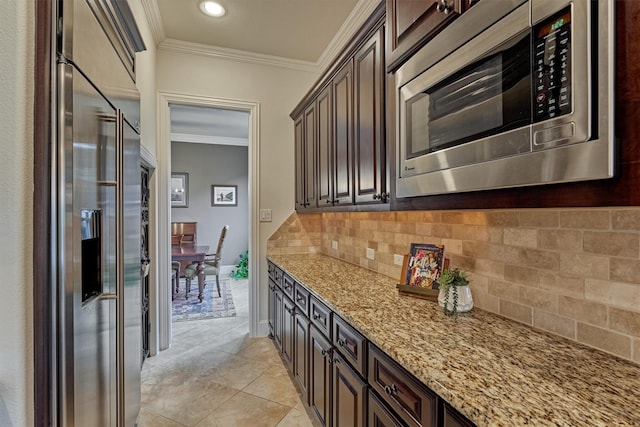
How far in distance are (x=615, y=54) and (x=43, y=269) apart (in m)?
1.36

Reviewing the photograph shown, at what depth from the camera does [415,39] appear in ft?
3.99

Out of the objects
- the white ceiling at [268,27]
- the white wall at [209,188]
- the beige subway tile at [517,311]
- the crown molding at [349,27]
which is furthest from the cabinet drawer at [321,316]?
the white wall at [209,188]

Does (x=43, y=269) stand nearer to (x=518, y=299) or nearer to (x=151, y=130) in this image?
(x=518, y=299)

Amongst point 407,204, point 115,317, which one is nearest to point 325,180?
point 407,204

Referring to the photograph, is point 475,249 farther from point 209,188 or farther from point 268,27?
point 209,188

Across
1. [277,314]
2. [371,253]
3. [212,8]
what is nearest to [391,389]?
[371,253]

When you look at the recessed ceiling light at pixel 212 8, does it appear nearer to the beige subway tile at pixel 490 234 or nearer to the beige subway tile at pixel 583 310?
the beige subway tile at pixel 490 234

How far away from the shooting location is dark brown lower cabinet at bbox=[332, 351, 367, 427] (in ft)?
Answer: 4.16

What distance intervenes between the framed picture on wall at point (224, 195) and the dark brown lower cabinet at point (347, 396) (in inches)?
233

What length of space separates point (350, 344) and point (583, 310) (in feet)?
2.76

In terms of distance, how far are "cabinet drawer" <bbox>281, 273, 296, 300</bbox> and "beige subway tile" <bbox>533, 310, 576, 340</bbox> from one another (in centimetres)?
152

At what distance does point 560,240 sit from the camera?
3.61 feet

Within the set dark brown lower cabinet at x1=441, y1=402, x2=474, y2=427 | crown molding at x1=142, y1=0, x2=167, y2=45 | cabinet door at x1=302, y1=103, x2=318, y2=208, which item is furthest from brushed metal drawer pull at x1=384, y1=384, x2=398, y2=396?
crown molding at x1=142, y1=0, x2=167, y2=45

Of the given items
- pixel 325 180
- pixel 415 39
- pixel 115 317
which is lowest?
pixel 115 317
